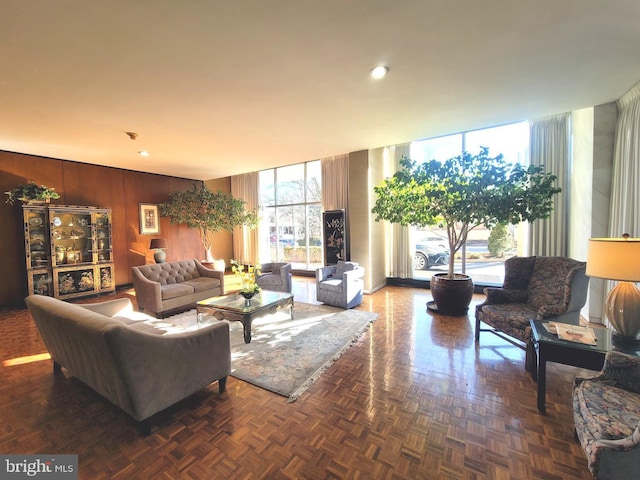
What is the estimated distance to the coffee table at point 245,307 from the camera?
10.7 feet

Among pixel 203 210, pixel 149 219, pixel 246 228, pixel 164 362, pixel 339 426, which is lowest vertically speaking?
pixel 339 426

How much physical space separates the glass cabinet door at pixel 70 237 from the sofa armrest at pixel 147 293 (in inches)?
82.1

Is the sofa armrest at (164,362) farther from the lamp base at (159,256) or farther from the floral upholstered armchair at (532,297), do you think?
the lamp base at (159,256)

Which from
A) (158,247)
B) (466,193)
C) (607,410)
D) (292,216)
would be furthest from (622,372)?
(158,247)

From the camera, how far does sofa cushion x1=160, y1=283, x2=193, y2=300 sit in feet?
14.0

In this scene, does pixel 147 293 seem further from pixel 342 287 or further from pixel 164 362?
pixel 342 287

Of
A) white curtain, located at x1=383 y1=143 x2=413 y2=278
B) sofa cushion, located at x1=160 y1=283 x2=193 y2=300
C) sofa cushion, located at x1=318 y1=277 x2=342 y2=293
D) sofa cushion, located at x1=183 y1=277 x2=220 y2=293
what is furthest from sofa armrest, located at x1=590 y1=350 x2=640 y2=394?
sofa cushion, located at x1=183 y1=277 x2=220 y2=293

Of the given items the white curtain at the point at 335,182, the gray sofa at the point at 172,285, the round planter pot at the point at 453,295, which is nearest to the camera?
the round planter pot at the point at 453,295

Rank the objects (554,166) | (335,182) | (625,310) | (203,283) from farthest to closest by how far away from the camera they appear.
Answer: (335,182), (203,283), (554,166), (625,310)

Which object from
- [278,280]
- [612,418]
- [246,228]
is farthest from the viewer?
[246,228]

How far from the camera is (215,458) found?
1.67 metres

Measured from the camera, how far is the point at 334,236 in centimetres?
659

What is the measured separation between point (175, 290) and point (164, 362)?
2.79 m

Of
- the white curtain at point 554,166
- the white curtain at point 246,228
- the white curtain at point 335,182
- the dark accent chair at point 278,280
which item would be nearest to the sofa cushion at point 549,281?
the white curtain at point 554,166
